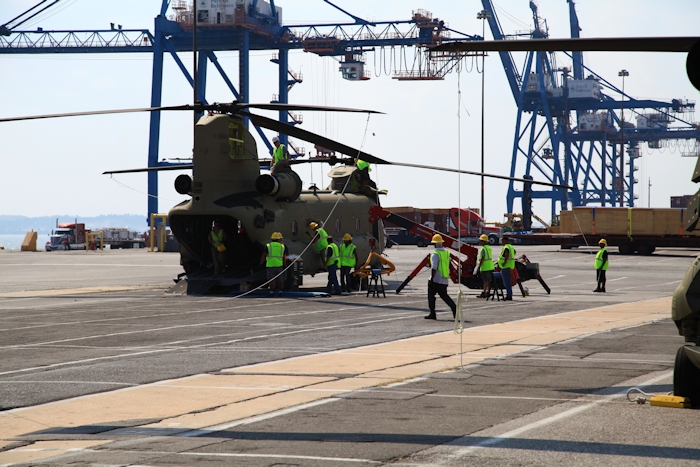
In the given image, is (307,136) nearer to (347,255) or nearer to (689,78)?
(347,255)

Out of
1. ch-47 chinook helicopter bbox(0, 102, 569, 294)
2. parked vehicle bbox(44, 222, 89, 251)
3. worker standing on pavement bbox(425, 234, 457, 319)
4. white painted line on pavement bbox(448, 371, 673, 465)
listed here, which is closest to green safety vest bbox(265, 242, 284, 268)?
ch-47 chinook helicopter bbox(0, 102, 569, 294)

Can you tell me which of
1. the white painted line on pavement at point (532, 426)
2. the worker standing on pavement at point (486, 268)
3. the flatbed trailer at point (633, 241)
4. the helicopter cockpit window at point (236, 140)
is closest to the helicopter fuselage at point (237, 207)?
the helicopter cockpit window at point (236, 140)

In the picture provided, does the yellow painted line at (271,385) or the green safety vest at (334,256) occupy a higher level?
the green safety vest at (334,256)

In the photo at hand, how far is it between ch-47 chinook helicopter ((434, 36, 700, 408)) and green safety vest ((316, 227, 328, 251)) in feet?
64.6

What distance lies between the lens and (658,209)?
2330 inches

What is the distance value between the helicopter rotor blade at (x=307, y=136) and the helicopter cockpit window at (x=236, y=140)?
71 cm

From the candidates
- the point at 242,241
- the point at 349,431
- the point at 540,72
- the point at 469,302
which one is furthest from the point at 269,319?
the point at 540,72

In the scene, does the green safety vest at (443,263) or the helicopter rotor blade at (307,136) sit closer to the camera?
the green safety vest at (443,263)

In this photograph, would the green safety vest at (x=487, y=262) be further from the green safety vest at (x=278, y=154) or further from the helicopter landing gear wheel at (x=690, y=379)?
the helicopter landing gear wheel at (x=690, y=379)

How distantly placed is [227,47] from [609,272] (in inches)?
2152

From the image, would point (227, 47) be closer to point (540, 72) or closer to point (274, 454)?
point (540, 72)

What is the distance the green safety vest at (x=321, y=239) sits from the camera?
29.4 m

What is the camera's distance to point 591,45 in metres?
9.40

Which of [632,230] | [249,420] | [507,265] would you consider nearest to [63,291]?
[507,265]
